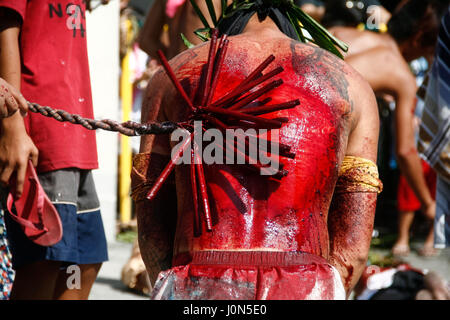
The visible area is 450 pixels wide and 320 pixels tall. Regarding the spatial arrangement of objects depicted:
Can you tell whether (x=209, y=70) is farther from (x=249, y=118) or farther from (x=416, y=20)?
(x=416, y=20)

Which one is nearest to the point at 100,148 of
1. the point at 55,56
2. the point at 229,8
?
the point at 55,56

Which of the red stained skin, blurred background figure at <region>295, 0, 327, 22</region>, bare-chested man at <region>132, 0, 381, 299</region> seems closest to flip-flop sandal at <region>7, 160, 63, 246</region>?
bare-chested man at <region>132, 0, 381, 299</region>

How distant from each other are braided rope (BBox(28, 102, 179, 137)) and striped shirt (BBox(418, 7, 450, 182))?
2.21 m

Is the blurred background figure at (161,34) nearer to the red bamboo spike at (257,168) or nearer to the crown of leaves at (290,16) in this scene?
the crown of leaves at (290,16)

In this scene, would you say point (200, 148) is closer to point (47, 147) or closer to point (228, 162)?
point (228, 162)

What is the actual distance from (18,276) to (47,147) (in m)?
0.51

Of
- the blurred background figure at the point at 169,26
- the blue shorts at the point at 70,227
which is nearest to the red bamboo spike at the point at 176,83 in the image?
the blue shorts at the point at 70,227

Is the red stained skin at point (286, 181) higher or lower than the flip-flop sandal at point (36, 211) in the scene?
higher

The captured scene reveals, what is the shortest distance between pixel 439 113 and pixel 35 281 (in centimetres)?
236

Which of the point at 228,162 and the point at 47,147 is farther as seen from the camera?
the point at 47,147

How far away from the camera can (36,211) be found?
2.04 meters

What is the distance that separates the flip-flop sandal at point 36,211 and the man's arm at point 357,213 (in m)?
0.93

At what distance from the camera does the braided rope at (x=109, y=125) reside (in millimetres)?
1535

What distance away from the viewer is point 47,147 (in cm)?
229
